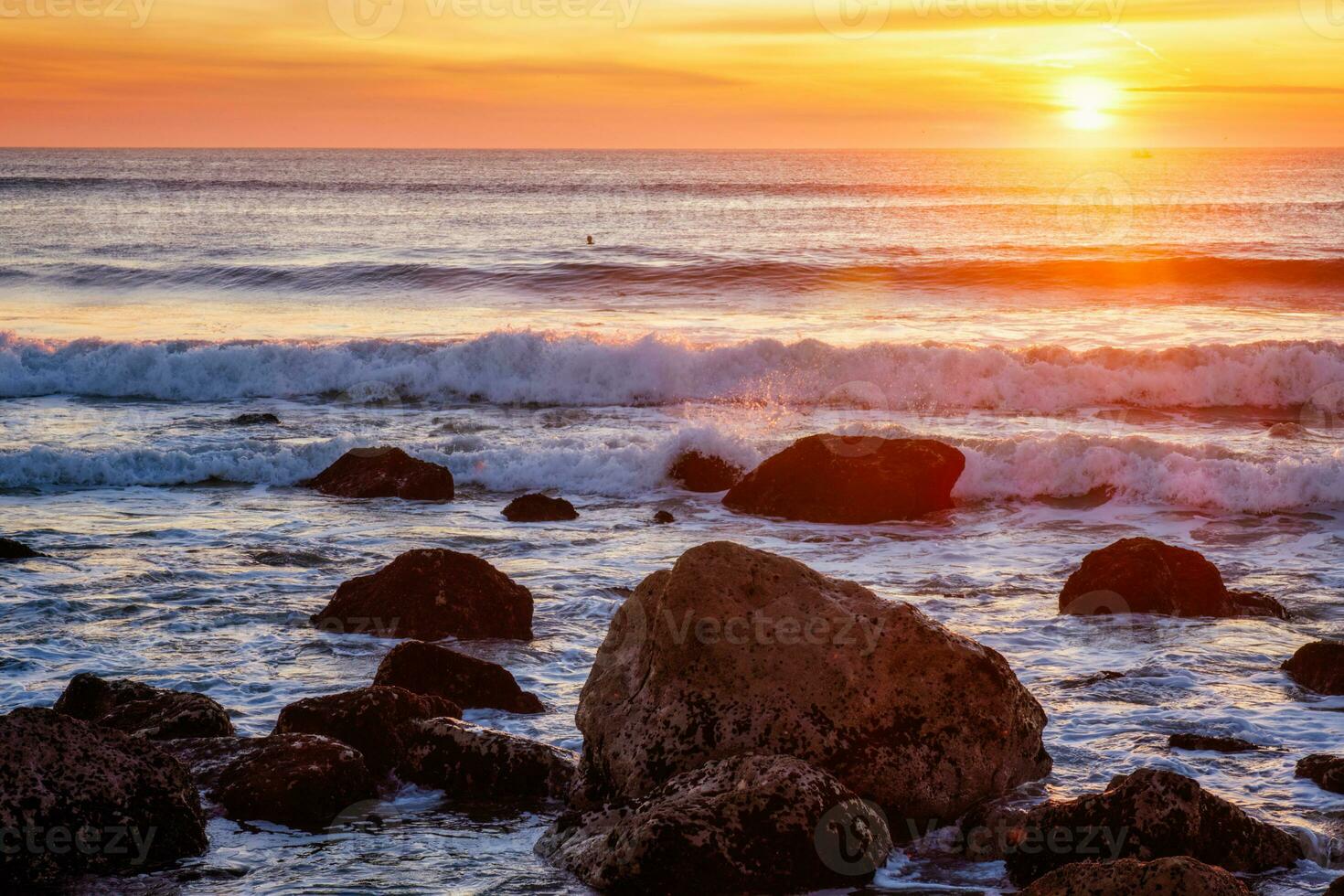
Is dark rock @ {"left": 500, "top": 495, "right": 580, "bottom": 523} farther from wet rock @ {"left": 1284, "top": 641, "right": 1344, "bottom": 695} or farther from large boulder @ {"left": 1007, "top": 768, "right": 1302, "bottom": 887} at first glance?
large boulder @ {"left": 1007, "top": 768, "right": 1302, "bottom": 887}

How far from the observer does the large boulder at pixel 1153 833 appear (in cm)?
573

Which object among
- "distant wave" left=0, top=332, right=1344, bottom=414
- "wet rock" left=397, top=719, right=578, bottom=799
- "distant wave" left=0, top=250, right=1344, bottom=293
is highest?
"distant wave" left=0, top=250, right=1344, bottom=293

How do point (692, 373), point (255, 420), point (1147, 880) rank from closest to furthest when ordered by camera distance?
point (1147, 880)
point (255, 420)
point (692, 373)

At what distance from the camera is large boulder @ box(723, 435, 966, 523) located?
1366 centimetres

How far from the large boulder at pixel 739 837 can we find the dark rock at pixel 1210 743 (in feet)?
7.46

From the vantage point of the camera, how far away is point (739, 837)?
5.62 metres

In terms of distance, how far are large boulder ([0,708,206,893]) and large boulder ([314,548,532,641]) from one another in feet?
11.2

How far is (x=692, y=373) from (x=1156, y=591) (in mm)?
13212

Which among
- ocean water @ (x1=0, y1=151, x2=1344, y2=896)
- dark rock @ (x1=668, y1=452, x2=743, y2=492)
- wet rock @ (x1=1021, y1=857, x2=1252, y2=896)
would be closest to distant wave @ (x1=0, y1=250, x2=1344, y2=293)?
ocean water @ (x1=0, y1=151, x2=1344, y2=896)

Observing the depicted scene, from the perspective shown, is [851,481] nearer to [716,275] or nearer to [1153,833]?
[1153,833]

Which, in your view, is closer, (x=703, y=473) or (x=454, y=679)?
(x=454, y=679)

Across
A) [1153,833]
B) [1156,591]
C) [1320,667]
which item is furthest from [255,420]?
[1153,833]

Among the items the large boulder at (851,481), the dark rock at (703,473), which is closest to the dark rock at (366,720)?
the large boulder at (851,481)

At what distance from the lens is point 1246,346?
2228 cm
